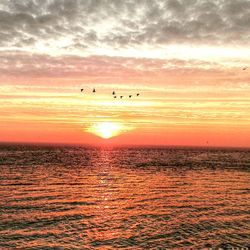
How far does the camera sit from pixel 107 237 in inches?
1091

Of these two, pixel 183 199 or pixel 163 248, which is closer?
pixel 163 248

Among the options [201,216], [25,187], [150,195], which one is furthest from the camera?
[25,187]

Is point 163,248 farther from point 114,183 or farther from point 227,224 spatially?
point 114,183

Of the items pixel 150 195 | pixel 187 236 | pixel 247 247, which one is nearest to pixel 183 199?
pixel 150 195

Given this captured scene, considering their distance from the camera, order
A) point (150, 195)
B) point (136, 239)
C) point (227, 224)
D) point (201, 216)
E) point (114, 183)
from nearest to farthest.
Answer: point (136, 239), point (227, 224), point (201, 216), point (150, 195), point (114, 183)

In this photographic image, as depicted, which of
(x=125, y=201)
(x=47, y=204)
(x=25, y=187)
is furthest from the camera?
(x=25, y=187)

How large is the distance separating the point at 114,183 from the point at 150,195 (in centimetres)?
1445

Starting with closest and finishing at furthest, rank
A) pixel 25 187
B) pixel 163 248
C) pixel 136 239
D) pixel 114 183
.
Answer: pixel 163 248 < pixel 136 239 < pixel 25 187 < pixel 114 183

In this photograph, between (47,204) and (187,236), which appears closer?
(187,236)

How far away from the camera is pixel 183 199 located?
148ft

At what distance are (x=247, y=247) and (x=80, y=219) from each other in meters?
16.5

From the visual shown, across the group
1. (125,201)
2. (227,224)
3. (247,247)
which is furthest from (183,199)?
(247,247)

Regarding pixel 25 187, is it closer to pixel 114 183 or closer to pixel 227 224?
pixel 114 183

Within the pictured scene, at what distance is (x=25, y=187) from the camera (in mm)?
52281
